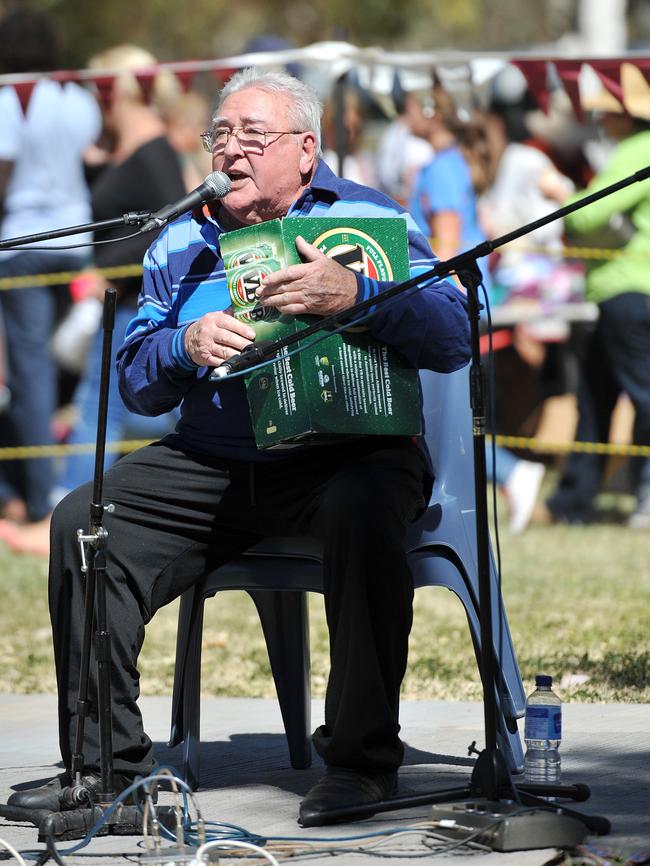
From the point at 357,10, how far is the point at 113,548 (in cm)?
3269

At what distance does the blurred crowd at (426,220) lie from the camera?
29.2 ft

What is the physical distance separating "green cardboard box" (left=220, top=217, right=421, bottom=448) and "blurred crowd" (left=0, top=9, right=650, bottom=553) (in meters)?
5.00

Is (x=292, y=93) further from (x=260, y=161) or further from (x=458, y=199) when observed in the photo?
(x=458, y=199)

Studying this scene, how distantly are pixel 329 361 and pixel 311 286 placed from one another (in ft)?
0.70

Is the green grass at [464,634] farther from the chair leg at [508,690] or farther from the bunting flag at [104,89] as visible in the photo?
the bunting flag at [104,89]

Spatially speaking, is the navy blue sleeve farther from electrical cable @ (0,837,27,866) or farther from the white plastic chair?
electrical cable @ (0,837,27,866)

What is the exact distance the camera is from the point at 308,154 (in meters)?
4.12

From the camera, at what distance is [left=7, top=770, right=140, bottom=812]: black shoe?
346cm

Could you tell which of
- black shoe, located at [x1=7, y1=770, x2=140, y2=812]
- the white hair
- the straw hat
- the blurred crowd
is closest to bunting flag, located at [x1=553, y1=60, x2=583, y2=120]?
the straw hat

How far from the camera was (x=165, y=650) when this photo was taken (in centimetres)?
605

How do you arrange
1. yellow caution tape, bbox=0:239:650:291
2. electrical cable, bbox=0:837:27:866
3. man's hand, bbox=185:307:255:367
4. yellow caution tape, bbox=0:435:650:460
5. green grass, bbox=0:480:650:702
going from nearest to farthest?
electrical cable, bbox=0:837:27:866
man's hand, bbox=185:307:255:367
green grass, bbox=0:480:650:702
yellow caution tape, bbox=0:435:650:460
yellow caution tape, bbox=0:239:650:291

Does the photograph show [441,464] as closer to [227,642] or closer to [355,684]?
[355,684]

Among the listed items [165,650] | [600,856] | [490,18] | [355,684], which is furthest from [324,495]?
[490,18]

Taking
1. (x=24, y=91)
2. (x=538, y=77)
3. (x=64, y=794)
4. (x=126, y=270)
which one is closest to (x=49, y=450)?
(x=126, y=270)
